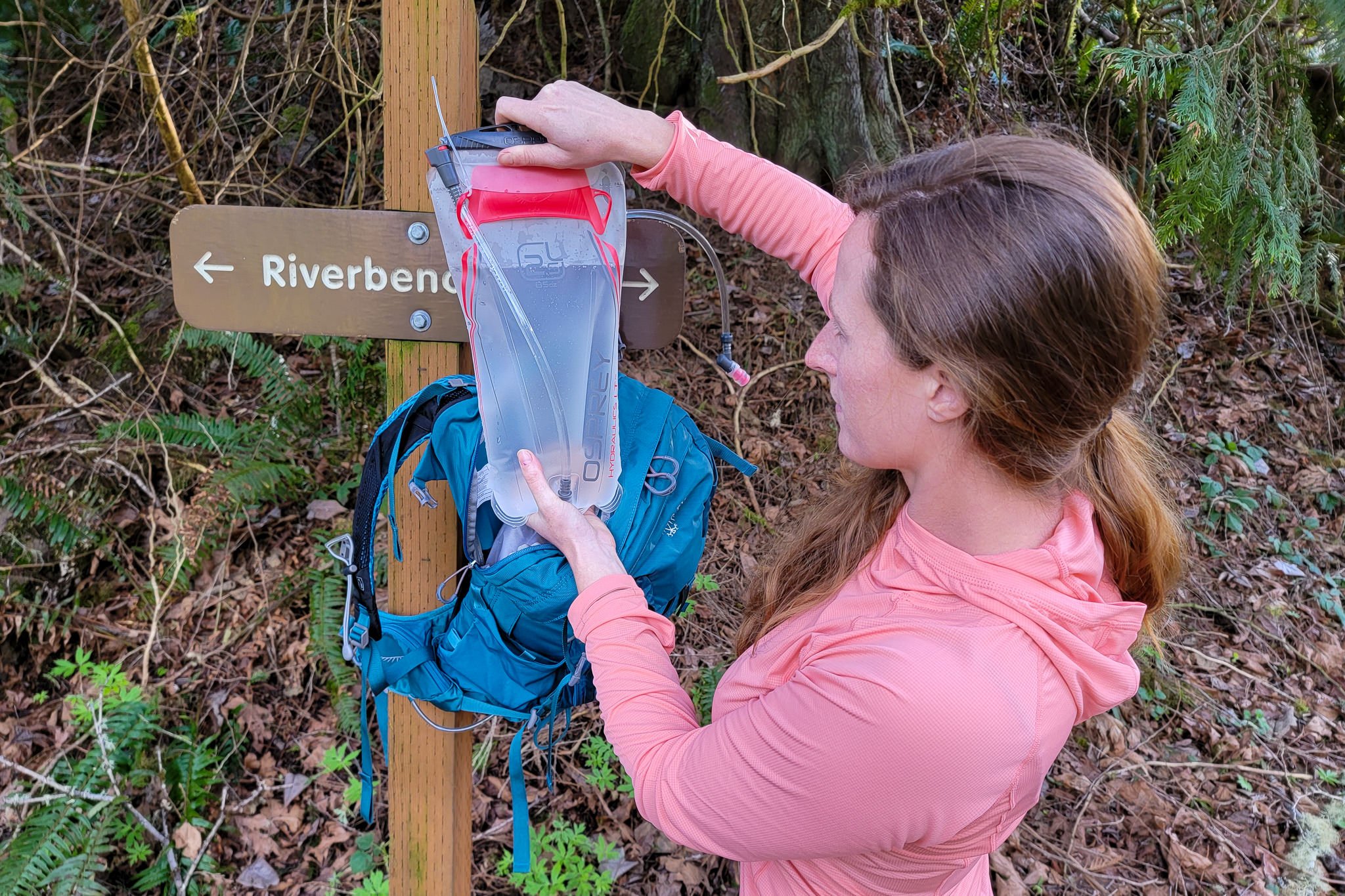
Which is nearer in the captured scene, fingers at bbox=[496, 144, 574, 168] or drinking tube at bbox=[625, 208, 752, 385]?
fingers at bbox=[496, 144, 574, 168]

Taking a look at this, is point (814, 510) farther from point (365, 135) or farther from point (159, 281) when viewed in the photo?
point (159, 281)

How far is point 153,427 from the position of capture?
10.0 feet

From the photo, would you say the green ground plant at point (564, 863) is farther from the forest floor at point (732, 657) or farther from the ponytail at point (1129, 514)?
the ponytail at point (1129, 514)

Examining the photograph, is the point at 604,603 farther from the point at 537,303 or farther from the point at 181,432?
the point at 181,432

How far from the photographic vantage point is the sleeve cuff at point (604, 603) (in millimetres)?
1202

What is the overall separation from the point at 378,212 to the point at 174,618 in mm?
2319

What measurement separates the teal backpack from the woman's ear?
1.56 ft

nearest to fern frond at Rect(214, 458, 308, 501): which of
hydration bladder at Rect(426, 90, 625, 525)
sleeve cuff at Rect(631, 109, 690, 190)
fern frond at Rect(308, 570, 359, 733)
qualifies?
fern frond at Rect(308, 570, 359, 733)

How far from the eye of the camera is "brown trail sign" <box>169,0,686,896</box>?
4.59 feet

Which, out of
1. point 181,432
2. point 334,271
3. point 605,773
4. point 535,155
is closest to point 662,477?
point 535,155

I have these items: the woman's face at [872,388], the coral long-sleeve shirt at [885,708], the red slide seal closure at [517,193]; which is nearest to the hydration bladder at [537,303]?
the red slide seal closure at [517,193]

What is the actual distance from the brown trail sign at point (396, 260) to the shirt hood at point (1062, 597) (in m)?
0.64

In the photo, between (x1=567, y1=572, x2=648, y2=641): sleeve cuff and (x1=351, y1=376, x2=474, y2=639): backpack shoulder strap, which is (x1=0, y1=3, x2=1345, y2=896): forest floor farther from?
(x1=567, y1=572, x2=648, y2=641): sleeve cuff

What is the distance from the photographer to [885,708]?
0.95m
